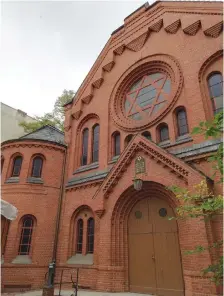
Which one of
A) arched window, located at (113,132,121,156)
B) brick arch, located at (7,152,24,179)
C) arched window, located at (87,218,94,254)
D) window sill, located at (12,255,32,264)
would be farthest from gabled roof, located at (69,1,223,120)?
window sill, located at (12,255,32,264)

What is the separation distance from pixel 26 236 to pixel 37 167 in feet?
12.4

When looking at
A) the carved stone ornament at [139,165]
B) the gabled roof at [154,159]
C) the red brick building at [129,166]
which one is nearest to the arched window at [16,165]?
the red brick building at [129,166]

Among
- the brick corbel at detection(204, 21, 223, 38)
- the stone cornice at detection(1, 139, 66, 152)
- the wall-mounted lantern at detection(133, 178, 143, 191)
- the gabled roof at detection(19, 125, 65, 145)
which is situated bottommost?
the wall-mounted lantern at detection(133, 178, 143, 191)

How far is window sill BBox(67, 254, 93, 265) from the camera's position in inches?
434

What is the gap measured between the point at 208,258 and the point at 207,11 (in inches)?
417

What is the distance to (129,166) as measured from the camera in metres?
10.4

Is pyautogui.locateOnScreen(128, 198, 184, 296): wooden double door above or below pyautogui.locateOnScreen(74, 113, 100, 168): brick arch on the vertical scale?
below

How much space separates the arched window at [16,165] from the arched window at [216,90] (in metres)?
10.7

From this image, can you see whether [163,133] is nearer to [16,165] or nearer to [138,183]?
[138,183]

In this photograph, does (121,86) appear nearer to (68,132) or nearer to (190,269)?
(68,132)

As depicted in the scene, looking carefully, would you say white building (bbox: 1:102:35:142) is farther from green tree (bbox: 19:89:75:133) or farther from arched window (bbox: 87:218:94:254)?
arched window (bbox: 87:218:94:254)

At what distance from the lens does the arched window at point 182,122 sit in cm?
1073

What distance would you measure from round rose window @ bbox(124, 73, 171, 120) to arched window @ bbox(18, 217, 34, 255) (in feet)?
25.2

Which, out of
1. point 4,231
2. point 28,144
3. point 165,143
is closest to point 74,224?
point 4,231
